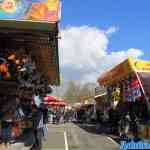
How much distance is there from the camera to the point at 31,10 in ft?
50.6

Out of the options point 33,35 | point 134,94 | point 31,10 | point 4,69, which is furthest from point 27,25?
point 134,94

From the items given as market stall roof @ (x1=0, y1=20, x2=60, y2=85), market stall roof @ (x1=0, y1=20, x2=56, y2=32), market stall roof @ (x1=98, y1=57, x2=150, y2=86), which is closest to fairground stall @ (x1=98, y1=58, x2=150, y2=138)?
market stall roof @ (x1=98, y1=57, x2=150, y2=86)

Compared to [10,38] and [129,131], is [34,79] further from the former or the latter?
[129,131]

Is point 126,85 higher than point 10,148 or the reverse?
higher

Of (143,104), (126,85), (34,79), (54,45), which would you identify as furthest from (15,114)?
(126,85)

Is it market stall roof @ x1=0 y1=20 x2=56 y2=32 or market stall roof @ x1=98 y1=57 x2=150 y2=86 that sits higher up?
market stall roof @ x1=98 y1=57 x2=150 y2=86

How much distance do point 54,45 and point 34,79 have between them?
58.6 inches

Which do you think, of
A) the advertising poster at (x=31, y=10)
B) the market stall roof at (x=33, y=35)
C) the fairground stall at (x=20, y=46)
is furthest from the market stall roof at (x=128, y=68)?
the advertising poster at (x=31, y=10)

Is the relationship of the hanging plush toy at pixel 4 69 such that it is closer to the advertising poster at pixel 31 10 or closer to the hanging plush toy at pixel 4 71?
the hanging plush toy at pixel 4 71

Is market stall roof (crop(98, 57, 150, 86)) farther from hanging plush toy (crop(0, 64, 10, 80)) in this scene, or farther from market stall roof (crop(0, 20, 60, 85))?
hanging plush toy (crop(0, 64, 10, 80))

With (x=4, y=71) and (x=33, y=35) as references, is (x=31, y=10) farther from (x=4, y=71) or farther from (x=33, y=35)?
(x=4, y=71)

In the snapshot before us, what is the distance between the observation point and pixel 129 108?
2617 centimetres

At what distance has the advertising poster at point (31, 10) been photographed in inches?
590

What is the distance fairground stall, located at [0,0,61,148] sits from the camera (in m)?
15.1
